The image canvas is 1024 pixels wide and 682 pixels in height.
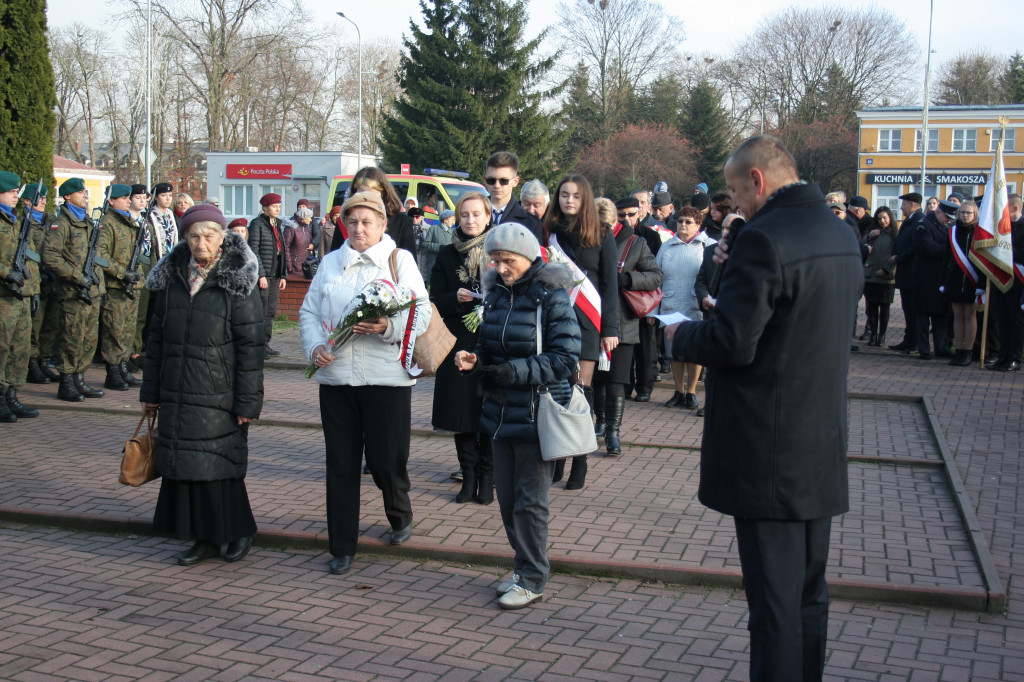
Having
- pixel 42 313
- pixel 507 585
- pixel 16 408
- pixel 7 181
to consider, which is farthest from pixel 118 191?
pixel 507 585

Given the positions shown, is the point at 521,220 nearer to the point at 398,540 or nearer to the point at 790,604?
the point at 398,540

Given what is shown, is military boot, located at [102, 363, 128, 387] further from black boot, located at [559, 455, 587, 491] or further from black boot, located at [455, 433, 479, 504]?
black boot, located at [559, 455, 587, 491]

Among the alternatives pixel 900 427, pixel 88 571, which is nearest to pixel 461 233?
pixel 88 571

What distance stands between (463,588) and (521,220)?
2.60 meters

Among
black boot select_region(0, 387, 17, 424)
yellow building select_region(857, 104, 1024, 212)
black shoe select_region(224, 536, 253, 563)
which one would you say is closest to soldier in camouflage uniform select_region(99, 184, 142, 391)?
black boot select_region(0, 387, 17, 424)

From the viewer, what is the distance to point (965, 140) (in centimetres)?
6191

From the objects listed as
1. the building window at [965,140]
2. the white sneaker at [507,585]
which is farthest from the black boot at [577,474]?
the building window at [965,140]

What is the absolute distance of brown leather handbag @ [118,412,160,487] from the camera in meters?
5.44

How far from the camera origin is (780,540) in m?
3.46

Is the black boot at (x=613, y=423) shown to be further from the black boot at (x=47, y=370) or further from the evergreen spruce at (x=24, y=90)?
the evergreen spruce at (x=24, y=90)

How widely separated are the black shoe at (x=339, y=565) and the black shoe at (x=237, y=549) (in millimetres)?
550

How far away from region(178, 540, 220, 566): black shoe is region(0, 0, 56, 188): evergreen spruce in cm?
983

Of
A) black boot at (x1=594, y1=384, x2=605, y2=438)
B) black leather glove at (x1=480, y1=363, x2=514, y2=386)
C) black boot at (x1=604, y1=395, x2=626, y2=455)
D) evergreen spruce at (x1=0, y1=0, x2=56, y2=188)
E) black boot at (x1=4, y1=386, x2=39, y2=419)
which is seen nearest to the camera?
black leather glove at (x1=480, y1=363, x2=514, y2=386)

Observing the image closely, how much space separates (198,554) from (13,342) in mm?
4730
